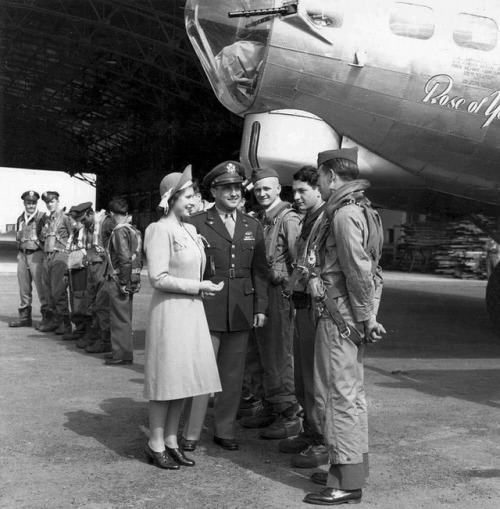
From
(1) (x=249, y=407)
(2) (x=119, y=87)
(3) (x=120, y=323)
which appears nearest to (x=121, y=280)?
(3) (x=120, y=323)

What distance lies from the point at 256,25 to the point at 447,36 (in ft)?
5.91

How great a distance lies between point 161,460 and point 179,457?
133 millimetres

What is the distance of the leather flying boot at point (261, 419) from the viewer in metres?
6.00

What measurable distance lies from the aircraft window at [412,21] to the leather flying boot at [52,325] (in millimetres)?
6153

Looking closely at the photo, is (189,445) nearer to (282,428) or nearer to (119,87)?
(282,428)

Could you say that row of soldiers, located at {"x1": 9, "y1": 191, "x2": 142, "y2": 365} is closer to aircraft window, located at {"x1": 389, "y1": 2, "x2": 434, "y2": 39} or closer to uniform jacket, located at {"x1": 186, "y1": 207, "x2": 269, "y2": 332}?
uniform jacket, located at {"x1": 186, "y1": 207, "x2": 269, "y2": 332}

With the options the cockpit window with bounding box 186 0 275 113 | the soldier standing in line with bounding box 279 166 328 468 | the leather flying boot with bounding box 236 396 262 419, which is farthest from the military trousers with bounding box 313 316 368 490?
the cockpit window with bounding box 186 0 275 113

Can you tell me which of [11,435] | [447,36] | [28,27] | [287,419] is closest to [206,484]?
[287,419]

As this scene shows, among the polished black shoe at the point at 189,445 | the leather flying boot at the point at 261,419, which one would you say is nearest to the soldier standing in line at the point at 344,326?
the polished black shoe at the point at 189,445

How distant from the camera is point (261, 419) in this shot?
6027 millimetres

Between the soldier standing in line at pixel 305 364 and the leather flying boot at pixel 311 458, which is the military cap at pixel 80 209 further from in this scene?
the leather flying boot at pixel 311 458

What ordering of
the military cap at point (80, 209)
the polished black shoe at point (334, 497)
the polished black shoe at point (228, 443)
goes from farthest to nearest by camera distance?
the military cap at point (80, 209)
the polished black shoe at point (228, 443)
the polished black shoe at point (334, 497)

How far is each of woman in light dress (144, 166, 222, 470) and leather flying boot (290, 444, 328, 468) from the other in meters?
0.67

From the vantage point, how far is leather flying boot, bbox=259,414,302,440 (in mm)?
5645
